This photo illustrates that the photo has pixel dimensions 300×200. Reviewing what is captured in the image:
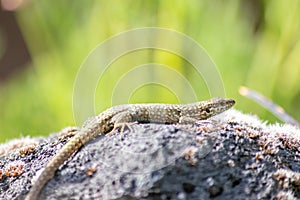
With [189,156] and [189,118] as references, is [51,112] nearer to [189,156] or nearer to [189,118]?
[189,118]

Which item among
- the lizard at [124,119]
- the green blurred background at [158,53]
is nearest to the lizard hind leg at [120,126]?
the lizard at [124,119]

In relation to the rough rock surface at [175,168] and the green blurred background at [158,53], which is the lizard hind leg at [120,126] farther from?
the green blurred background at [158,53]

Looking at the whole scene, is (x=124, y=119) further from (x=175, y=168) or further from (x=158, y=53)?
(x=158, y=53)

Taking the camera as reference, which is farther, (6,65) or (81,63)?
(6,65)

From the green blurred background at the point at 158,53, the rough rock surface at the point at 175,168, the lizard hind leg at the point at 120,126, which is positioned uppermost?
the green blurred background at the point at 158,53

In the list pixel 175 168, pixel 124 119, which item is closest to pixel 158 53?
pixel 124 119

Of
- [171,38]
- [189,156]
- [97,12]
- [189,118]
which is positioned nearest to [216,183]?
[189,156]

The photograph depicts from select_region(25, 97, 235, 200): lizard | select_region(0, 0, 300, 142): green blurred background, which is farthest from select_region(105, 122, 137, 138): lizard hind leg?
select_region(0, 0, 300, 142): green blurred background

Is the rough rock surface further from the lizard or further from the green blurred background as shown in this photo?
the green blurred background
